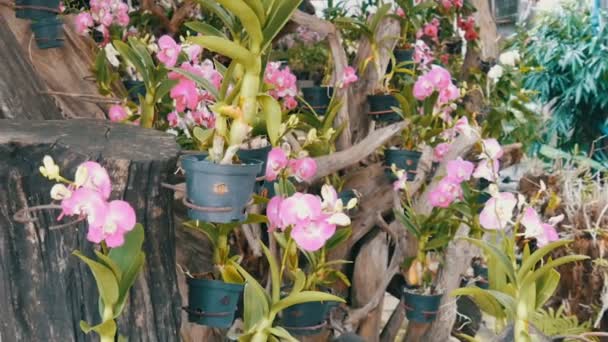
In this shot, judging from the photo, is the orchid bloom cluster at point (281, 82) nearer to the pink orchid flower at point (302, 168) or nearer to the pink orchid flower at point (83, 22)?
the pink orchid flower at point (302, 168)

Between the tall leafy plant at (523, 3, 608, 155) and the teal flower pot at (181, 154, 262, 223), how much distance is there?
155 inches

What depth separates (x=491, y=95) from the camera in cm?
346

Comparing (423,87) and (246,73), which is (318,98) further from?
(246,73)

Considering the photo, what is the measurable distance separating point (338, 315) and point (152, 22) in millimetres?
1411

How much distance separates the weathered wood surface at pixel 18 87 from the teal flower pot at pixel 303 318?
86 centimetres

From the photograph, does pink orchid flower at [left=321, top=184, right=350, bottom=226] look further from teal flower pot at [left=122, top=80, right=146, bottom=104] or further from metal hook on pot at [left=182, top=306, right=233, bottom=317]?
teal flower pot at [left=122, top=80, right=146, bottom=104]

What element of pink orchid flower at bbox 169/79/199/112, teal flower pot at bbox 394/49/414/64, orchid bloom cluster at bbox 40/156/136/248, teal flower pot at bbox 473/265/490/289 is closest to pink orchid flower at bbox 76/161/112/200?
orchid bloom cluster at bbox 40/156/136/248

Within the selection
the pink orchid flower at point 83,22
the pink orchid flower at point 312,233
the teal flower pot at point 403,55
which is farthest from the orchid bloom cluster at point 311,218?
the teal flower pot at point 403,55

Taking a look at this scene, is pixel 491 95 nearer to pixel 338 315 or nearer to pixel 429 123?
pixel 429 123

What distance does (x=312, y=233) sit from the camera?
1.35m

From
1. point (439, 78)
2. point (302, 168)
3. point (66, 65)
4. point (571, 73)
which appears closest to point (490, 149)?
point (302, 168)

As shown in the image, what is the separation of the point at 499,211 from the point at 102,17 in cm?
140

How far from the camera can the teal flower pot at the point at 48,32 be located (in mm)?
2254

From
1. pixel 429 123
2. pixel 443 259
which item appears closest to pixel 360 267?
pixel 443 259
